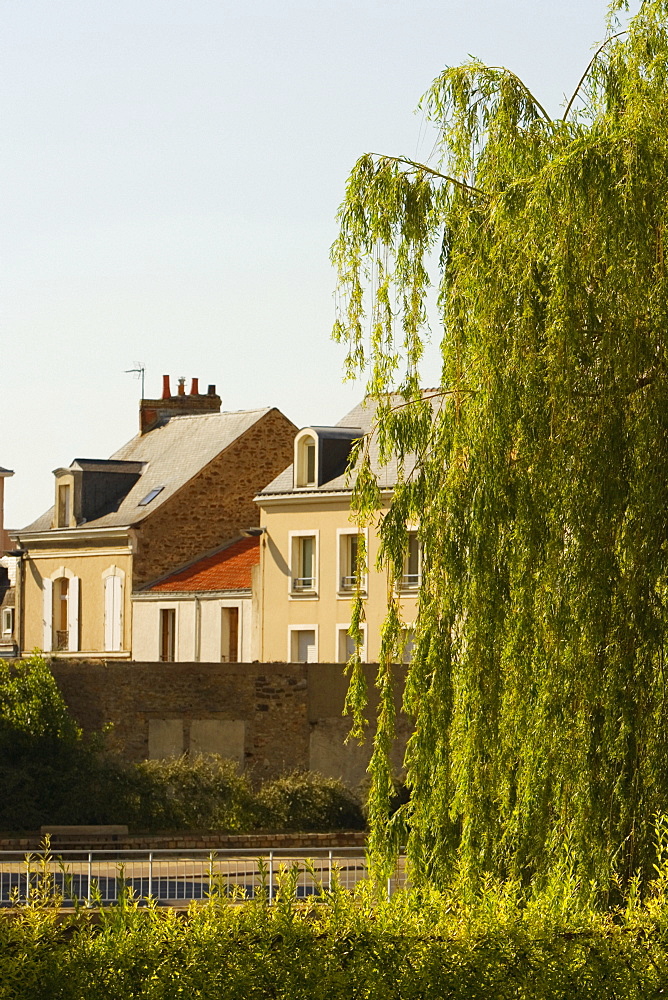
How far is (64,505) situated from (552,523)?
3125 cm

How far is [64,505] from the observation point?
39.7 meters

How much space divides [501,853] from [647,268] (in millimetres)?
3505

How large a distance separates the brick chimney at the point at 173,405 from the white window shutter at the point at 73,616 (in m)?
5.26

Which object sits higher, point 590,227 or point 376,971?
point 590,227

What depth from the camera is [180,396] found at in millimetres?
42062

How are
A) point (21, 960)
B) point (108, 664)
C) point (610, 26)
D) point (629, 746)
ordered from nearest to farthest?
point (21, 960)
point (629, 746)
point (610, 26)
point (108, 664)

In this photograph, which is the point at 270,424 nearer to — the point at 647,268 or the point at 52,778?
the point at 52,778

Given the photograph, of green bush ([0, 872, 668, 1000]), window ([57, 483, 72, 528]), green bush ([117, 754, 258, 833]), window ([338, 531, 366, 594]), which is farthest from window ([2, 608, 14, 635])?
green bush ([0, 872, 668, 1000])

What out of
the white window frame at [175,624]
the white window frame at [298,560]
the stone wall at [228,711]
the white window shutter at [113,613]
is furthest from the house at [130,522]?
the stone wall at [228,711]

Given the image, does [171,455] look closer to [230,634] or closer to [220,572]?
[220,572]

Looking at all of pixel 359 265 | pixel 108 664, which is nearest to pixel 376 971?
pixel 359 265

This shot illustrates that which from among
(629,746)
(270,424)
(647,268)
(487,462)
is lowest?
(629,746)

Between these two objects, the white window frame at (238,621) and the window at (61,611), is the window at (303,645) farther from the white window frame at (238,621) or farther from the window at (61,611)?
the window at (61,611)

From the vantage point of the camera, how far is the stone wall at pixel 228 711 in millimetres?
26312
